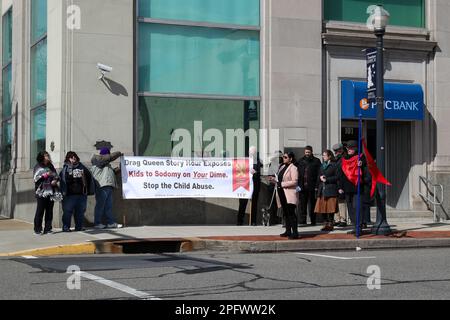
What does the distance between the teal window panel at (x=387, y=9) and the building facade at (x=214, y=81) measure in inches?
1.1

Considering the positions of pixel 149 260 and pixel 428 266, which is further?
pixel 149 260

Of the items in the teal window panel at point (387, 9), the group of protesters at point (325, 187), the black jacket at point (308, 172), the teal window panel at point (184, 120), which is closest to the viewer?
the group of protesters at point (325, 187)

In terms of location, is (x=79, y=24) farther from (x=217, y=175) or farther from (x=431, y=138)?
(x=431, y=138)

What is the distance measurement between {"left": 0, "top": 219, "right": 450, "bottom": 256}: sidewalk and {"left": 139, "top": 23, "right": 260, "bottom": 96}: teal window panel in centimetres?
361

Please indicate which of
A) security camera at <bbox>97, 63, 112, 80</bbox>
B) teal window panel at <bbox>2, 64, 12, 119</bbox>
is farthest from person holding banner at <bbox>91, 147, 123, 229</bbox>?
A: teal window panel at <bbox>2, 64, 12, 119</bbox>

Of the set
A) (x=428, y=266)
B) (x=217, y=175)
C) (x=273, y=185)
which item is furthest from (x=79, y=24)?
(x=428, y=266)

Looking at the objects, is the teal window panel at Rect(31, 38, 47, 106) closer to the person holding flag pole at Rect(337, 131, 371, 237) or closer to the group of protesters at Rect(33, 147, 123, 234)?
the group of protesters at Rect(33, 147, 123, 234)

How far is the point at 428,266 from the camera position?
10125 millimetres

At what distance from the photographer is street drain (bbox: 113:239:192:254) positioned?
12.6 meters

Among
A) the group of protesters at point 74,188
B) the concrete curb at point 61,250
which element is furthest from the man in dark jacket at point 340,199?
the concrete curb at point 61,250

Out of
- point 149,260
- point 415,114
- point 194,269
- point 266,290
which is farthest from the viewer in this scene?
point 415,114

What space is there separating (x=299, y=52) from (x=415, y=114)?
3518 mm

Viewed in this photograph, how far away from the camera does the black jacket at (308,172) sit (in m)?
15.8

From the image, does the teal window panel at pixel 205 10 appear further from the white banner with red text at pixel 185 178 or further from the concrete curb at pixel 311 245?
the concrete curb at pixel 311 245
